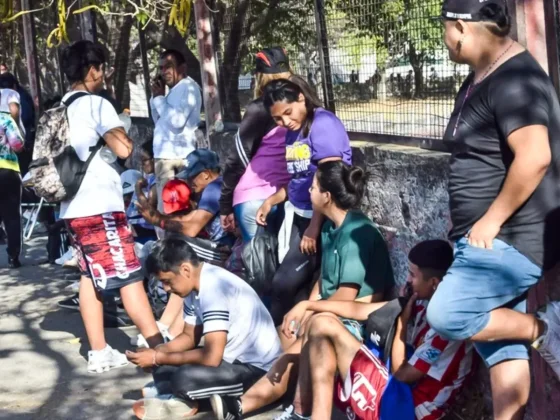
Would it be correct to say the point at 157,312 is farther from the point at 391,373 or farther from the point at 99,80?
the point at 391,373

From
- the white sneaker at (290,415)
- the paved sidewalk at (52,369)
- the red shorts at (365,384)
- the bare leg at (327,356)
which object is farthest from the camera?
the paved sidewalk at (52,369)

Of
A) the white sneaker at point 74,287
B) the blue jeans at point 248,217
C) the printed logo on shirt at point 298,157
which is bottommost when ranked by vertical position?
the white sneaker at point 74,287

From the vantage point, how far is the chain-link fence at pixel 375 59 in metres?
5.11

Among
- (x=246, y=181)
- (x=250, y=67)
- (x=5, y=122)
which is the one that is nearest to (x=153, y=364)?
(x=246, y=181)

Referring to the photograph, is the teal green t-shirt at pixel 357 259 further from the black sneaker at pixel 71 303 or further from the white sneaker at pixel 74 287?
the white sneaker at pixel 74 287

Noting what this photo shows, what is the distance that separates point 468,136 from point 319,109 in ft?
6.13

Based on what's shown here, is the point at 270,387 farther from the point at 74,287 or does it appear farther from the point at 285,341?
the point at 74,287

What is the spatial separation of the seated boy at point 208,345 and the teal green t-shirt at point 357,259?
43 cm

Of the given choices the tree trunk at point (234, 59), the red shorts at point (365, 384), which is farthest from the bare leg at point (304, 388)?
the tree trunk at point (234, 59)

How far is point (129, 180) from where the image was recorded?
27.5 feet

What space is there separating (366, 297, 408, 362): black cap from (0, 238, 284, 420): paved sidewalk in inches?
37.4

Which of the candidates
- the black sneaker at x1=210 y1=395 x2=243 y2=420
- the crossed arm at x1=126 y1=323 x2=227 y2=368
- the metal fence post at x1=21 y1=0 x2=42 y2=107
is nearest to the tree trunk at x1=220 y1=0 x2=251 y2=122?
the crossed arm at x1=126 y1=323 x2=227 y2=368

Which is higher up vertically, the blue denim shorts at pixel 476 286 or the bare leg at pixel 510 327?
the blue denim shorts at pixel 476 286

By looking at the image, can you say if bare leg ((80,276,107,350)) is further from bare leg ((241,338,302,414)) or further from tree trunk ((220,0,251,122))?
tree trunk ((220,0,251,122))
